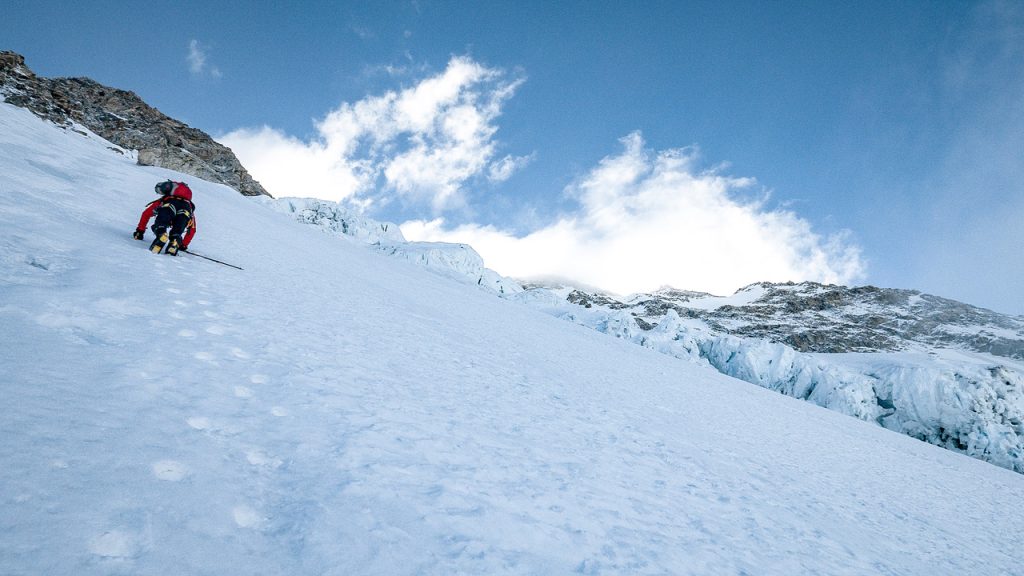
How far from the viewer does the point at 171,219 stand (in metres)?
6.90

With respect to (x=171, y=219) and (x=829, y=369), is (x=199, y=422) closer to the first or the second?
(x=171, y=219)

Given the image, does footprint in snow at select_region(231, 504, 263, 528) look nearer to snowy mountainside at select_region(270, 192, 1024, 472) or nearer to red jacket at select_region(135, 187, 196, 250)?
red jacket at select_region(135, 187, 196, 250)

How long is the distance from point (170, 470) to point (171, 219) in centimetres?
662

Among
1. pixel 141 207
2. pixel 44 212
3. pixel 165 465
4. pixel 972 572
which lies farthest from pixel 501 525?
pixel 141 207

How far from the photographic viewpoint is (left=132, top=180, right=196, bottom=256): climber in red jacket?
6.68 m

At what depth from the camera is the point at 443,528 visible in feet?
7.83

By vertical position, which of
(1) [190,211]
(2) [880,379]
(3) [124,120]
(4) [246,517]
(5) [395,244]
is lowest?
(4) [246,517]

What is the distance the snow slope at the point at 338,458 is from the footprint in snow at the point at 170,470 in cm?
1

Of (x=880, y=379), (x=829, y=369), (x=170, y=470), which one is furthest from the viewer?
(x=829, y=369)

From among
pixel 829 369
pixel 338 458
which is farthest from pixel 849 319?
pixel 338 458

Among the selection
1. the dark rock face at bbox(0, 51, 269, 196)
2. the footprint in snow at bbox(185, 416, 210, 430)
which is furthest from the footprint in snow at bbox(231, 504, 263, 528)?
Answer: the dark rock face at bbox(0, 51, 269, 196)

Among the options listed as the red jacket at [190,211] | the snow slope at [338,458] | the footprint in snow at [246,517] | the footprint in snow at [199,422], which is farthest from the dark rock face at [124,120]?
the footprint in snow at [246,517]

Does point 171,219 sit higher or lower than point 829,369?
lower

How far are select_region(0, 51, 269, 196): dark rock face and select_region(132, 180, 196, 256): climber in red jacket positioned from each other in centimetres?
2578
